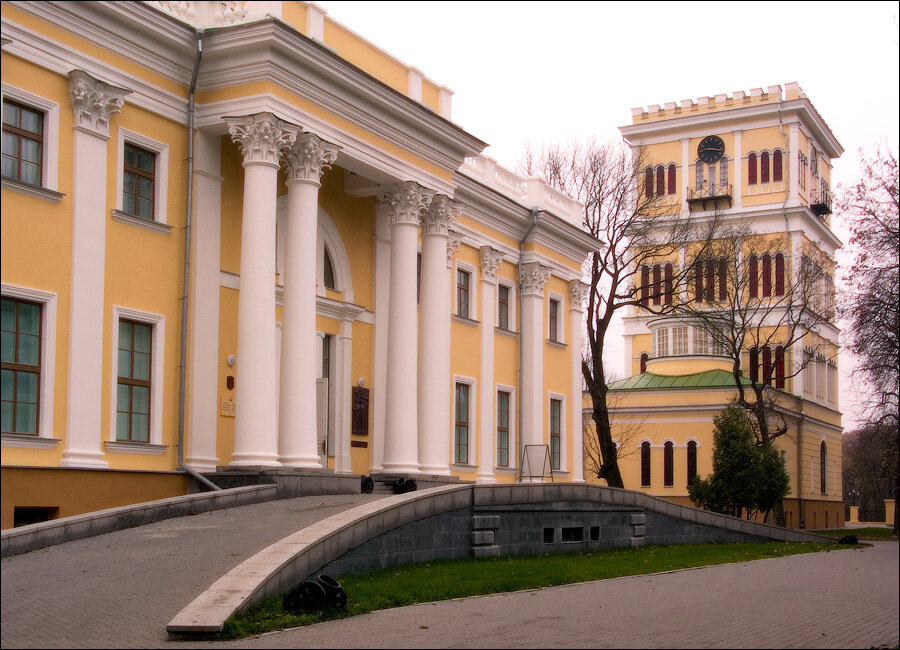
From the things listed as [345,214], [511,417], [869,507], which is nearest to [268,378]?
[345,214]

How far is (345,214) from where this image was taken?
26516 millimetres

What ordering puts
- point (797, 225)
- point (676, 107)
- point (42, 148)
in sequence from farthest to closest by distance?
point (676, 107) < point (797, 225) < point (42, 148)

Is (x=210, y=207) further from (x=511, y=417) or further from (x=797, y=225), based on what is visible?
(x=797, y=225)

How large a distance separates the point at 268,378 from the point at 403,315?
5288 millimetres

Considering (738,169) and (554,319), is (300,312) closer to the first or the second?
(554,319)

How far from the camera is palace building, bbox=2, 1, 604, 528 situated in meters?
18.2

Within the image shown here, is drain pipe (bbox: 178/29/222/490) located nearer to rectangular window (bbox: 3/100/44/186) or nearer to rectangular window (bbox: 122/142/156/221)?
rectangular window (bbox: 122/142/156/221)

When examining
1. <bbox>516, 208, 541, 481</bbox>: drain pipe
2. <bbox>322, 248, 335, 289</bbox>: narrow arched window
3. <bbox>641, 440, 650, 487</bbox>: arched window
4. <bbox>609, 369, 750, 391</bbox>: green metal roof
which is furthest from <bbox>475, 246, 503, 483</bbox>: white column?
<bbox>609, 369, 750, 391</bbox>: green metal roof

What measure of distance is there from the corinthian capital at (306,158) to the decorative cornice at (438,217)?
474 centimetres

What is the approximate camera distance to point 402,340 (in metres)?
25.2

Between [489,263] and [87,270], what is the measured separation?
604 inches

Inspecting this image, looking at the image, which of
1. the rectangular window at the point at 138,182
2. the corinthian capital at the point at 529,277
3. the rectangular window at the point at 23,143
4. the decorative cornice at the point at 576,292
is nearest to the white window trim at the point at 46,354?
the rectangular window at the point at 23,143

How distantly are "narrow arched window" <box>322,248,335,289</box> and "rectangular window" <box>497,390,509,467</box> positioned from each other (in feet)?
28.6

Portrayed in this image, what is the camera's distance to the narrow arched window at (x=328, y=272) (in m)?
26.1
